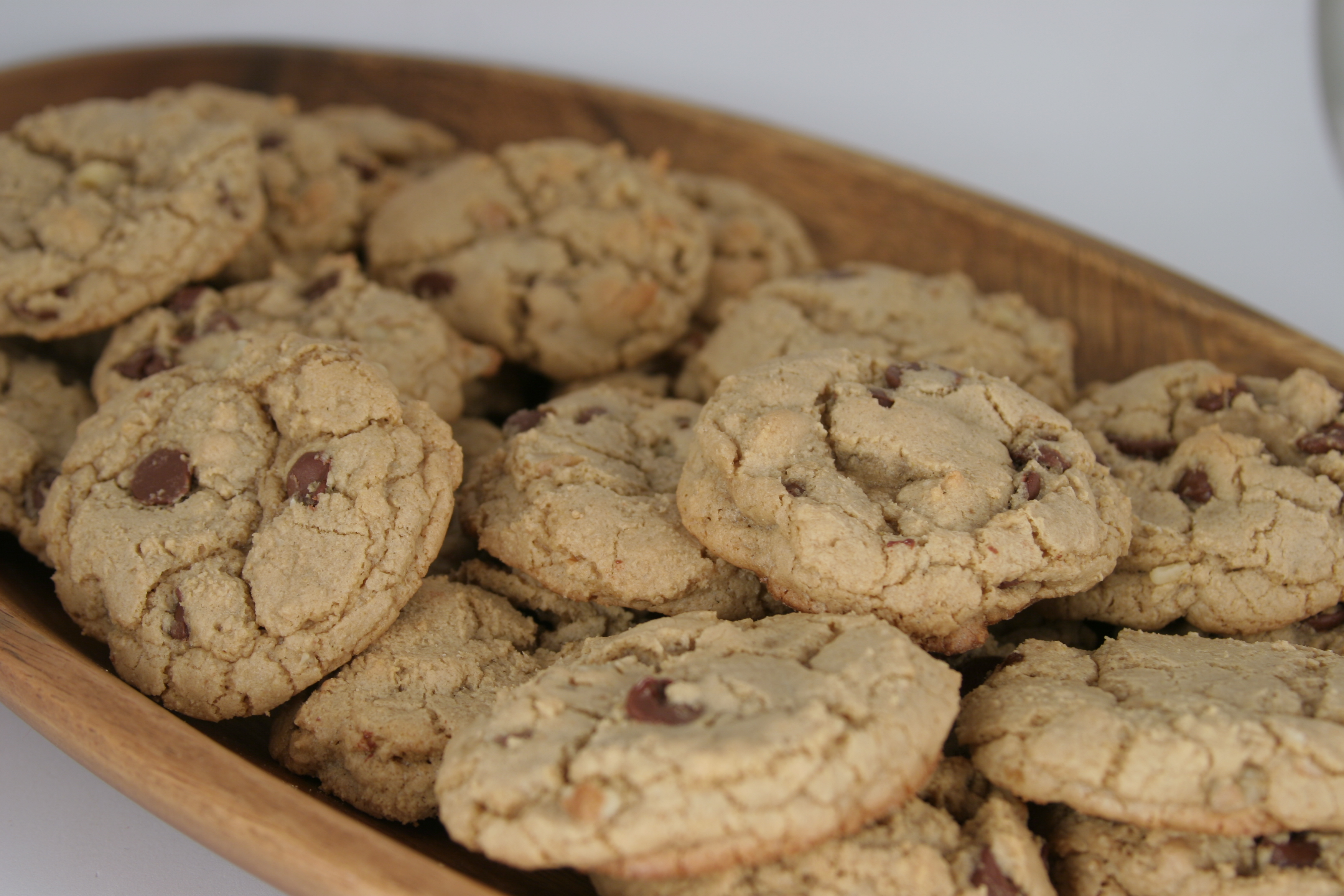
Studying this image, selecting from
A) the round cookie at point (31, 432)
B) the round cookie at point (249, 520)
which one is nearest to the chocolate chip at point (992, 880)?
the round cookie at point (249, 520)

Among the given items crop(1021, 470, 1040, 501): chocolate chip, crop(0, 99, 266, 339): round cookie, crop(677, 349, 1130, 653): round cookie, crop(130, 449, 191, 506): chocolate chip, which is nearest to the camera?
crop(677, 349, 1130, 653): round cookie

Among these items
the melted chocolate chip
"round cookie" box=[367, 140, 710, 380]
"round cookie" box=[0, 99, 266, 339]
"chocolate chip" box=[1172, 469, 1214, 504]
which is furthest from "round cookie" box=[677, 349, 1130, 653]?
"round cookie" box=[0, 99, 266, 339]

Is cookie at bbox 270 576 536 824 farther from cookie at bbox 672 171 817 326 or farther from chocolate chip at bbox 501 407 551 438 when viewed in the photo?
cookie at bbox 672 171 817 326

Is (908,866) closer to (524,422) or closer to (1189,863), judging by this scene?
(1189,863)

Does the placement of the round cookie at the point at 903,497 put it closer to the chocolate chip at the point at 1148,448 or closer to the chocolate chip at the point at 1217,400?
the chocolate chip at the point at 1148,448

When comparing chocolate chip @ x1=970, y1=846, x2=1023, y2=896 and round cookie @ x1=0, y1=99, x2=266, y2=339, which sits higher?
round cookie @ x1=0, y1=99, x2=266, y2=339

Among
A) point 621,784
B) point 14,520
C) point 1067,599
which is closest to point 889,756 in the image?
point 621,784
